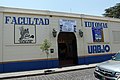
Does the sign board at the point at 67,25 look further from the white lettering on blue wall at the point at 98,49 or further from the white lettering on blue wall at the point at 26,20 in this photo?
the white lettering on blue wall at the point at 98,49

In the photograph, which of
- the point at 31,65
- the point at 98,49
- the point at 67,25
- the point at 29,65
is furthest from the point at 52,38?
the point at 98,49

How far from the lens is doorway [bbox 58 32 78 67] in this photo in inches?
784

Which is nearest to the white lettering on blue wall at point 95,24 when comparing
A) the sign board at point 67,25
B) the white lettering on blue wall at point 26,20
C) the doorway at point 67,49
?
the sign board at point 67,25

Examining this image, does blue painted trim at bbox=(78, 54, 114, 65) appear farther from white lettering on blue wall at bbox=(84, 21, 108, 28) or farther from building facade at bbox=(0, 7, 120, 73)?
white lettering on blue wall at bbox=(84, 21, 108, 28)

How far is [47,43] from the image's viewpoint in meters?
17.0

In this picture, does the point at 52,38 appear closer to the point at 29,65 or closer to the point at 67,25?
the point at 67,25

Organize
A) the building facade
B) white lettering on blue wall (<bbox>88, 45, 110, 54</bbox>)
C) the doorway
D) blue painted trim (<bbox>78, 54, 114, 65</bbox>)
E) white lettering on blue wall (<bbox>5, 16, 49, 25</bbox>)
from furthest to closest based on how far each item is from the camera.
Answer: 1. white lettering on blue wall (<bbox>88, 45, 110, 54</bbox>)
2. blue painted trim (<bbox>78, 54, 114, 65</bbox>)
3. the doorway
4. white lettering on blue wall (<bbox>5, 16, 49, 25</bbox>)
5. the building facade

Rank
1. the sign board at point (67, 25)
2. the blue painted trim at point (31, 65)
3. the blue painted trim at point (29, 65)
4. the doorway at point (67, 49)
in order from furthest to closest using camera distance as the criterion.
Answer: the doorway at point (67, 49), the sign board at point (67, 25), the blue painted trim at point (29, 65), the blue painted trim at point (31, 65)

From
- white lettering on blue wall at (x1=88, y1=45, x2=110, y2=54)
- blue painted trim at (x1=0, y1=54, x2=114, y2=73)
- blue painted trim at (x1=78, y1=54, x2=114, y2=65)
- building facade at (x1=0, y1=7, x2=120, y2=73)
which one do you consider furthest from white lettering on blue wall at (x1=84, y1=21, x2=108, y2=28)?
blue painted trim at (x1=0, y1=54, x2=114, y2=73)

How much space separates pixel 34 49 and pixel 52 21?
11.3 ft

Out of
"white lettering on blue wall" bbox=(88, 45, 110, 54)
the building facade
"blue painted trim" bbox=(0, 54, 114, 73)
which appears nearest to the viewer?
"blue painted trim" bbox=(0, 54, 114, 73)

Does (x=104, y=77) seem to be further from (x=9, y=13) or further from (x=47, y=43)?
(x=9, y=13)

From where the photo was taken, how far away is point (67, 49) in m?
20.7

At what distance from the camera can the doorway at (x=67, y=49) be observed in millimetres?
19906
